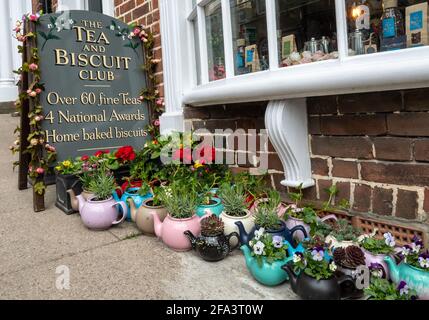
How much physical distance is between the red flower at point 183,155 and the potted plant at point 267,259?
92 centimetres

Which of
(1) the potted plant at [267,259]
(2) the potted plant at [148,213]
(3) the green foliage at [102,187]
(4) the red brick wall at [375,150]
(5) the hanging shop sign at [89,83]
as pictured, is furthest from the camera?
(5) the hanging shop sign at [89,83]

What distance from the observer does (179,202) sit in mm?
1662

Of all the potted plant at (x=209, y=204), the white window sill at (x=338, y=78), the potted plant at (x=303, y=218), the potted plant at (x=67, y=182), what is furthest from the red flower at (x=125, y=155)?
the potted plant at (x=303, y=218)

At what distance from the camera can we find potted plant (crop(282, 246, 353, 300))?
44.0 inches

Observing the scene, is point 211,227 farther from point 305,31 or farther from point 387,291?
point 305,31

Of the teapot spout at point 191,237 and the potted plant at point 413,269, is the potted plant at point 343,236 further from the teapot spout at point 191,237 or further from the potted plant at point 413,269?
the teapot spout at point 191,237

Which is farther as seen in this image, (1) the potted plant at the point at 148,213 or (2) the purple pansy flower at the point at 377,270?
(1) the potted plant at the point at 148,213

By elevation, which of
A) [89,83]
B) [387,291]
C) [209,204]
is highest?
[89,83]

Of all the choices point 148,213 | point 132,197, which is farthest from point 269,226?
point 132,197

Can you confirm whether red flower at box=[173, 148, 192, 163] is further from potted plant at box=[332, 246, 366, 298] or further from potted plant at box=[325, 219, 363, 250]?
potted plant at box=[332, 246, 366, 298]

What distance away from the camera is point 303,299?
1176 millimetres

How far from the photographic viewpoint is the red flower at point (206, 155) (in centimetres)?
211

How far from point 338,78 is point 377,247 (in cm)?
68
